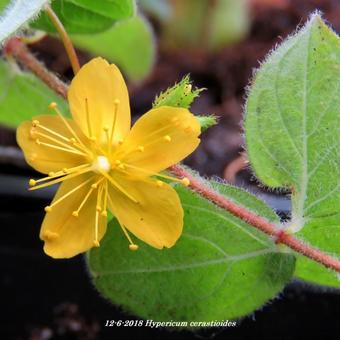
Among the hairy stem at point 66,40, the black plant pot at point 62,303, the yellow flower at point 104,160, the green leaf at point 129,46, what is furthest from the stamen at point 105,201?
the green leaf at point 129,46

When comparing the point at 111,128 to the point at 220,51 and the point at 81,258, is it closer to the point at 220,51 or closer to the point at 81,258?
the point at 81,258

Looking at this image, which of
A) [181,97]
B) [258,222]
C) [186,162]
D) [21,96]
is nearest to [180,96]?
[181,97]

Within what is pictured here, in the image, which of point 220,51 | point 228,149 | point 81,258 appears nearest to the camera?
point 81,258

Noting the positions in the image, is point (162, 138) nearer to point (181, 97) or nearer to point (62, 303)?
point (181, 97)

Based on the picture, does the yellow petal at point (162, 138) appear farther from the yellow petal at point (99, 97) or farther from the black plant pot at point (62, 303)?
the black plant pot at point (62, 303)

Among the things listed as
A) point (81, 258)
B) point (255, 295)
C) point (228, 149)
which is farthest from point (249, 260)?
point (228, 149)

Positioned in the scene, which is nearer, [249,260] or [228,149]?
[249,260]

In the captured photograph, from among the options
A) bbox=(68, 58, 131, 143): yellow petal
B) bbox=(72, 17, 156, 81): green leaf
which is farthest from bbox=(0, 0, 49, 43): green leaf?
bbox=(72, 17, 156, 81): green leaf
